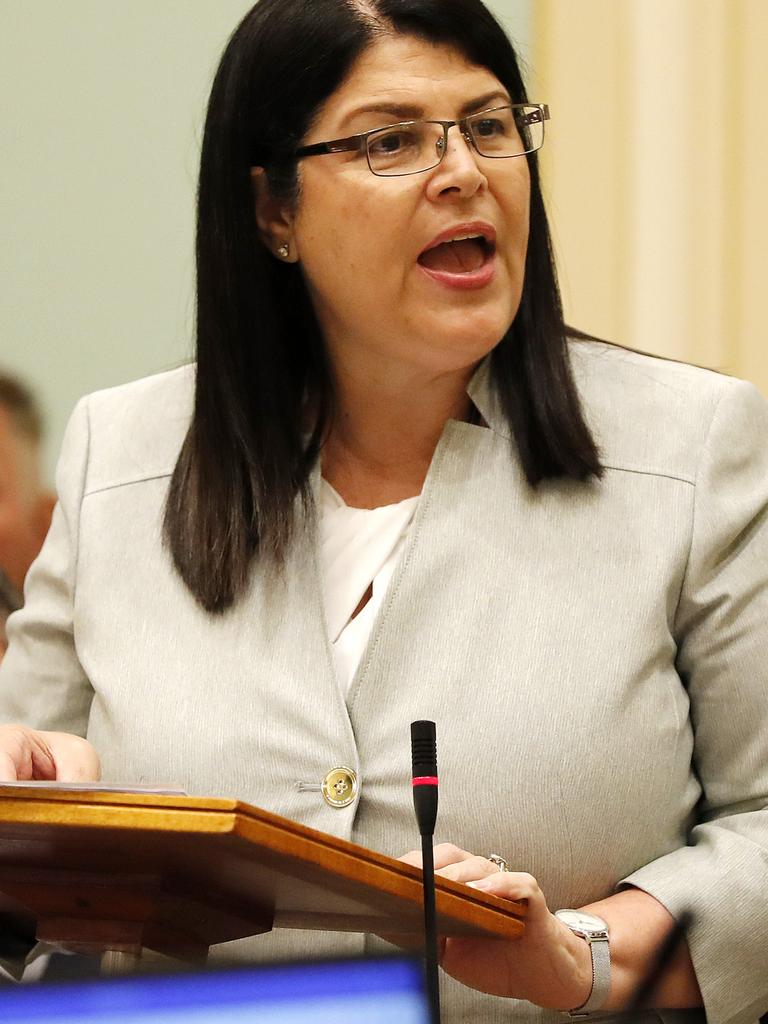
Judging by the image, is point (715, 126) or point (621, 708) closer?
point (621, 708)

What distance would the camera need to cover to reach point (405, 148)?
169cm

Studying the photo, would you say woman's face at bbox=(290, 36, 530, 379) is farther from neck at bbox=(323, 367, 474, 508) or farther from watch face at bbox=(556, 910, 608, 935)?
watch face at bbox=(556, 910, 608, 935)

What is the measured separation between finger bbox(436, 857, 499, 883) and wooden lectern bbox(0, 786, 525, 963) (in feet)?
0.19

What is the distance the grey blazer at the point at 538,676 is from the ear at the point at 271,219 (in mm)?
→ 297

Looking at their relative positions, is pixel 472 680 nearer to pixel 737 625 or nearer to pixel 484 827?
pixel 484 827

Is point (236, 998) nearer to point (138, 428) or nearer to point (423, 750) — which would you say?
point (423, 750)

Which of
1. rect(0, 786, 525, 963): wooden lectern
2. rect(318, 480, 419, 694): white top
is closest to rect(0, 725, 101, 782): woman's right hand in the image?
rect(0, 786, 525, 963): wooden lectern

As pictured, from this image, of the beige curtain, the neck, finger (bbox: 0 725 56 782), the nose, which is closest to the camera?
finger (bbox: 0 725 56 782)

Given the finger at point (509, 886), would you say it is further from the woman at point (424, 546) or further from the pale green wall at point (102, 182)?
the pale green wall at point (102, 182)

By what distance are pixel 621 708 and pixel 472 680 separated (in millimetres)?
158

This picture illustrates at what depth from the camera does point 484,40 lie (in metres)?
1.73

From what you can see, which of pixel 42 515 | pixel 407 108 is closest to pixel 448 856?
pixel 407 108

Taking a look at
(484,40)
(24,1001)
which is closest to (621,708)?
(484,40)

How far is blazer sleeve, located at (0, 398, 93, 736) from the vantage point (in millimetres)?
1854
